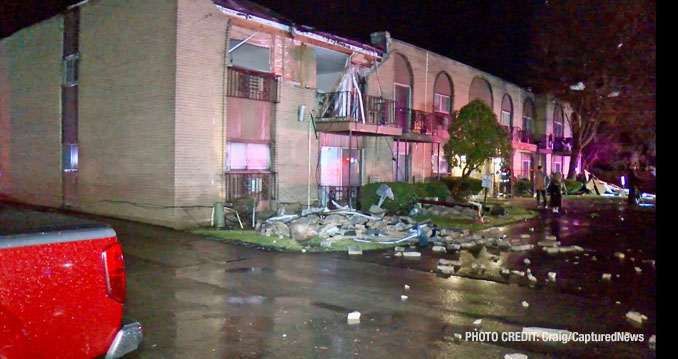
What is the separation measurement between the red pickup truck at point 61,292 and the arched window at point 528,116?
3623cm

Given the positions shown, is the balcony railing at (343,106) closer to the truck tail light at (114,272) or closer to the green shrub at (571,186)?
the truck tail light at (114,272)

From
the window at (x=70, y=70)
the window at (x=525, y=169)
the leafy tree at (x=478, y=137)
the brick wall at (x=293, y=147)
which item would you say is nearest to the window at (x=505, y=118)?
the window at (x=525, y=169)

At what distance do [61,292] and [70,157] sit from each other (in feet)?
58.3

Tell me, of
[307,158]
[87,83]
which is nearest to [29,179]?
[87,83]

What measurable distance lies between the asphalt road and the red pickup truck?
1903 millimetres

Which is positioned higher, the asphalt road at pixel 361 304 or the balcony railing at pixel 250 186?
the balcony railing at pixel 250 186

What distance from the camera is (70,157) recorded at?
1964cm

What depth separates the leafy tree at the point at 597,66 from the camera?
20.9 meters

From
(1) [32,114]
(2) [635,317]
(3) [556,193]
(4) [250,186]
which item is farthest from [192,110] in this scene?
(3) [556,193]

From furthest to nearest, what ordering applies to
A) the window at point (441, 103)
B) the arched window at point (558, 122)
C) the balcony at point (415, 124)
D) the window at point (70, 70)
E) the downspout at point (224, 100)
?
the arched window at point (558, 122) → the window at point (441, 103) → the balcony at point (415, 124) → the window at point (70, 70) → the downspout at point (224, 100)

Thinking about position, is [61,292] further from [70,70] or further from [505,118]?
[505,118]

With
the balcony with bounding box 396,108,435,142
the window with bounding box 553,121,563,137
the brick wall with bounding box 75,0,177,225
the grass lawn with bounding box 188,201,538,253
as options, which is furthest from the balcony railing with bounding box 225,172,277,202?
the window with bounding box 553,121,563,137

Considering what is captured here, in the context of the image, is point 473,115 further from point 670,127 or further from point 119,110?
point 670,127

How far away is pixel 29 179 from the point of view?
21438 mm
